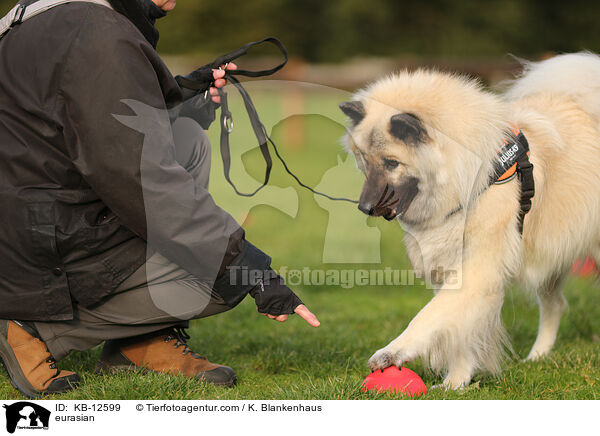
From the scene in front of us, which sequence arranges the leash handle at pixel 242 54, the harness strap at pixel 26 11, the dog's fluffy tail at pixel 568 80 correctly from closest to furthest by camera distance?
the harness strap at pixel 26 11 < the leash handle at pixel 242 54 < the dog's fluffy tail at pixel 568 80

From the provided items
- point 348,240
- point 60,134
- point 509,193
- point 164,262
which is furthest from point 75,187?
point 509,193

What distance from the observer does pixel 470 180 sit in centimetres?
261

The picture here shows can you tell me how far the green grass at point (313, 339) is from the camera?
99.9 inches

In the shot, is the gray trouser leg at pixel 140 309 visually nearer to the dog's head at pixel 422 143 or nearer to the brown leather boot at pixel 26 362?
the brown leather boot at pixel 26 362

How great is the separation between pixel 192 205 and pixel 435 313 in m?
1.07

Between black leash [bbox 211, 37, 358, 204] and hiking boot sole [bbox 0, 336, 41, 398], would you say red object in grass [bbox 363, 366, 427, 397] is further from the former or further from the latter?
hiking boot sole [bbox 0, 336, 41, 398]

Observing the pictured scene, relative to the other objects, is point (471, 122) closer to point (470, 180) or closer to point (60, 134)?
point (470, 180)

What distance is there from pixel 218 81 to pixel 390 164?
0.79m

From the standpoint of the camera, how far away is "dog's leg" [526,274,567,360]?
3.30 meters

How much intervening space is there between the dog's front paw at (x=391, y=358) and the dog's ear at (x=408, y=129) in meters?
0.82

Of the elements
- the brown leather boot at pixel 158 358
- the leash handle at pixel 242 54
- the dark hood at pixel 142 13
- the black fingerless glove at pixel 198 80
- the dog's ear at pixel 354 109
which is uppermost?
the dark hood at pixel 142 13

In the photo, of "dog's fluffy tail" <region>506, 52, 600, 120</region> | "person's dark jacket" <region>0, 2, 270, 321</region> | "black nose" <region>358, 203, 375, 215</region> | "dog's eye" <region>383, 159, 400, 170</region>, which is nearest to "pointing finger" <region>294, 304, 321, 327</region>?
"person's dark jacket" <region>0, 2, 270, 321</region>

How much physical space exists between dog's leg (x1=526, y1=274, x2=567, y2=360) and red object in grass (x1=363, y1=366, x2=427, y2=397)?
962mm
